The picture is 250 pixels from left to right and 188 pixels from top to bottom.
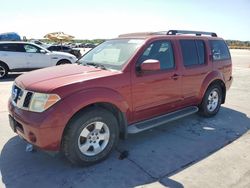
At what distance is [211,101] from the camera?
5.77 metres

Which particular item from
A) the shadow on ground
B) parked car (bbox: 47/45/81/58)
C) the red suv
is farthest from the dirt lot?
parked car (bbox: 47/45/81/58)

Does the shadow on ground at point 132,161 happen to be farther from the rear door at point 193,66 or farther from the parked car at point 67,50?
the parked car at point 67,50

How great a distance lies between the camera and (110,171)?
346cm

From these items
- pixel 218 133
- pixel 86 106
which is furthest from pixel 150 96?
pixel 218 133

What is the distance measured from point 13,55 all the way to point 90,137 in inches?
361

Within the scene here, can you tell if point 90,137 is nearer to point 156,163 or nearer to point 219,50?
point 156,163

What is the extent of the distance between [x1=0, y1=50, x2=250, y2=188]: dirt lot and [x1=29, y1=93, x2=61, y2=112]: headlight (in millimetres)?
898

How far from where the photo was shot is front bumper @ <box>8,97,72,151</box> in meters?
3.09

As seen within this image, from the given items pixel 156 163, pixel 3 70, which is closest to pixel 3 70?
pixel 3 70

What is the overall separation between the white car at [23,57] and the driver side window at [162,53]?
7.59 meters

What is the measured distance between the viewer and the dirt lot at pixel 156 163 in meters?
3.22

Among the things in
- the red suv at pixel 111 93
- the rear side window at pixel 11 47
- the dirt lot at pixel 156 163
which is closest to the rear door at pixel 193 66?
the red suv at pixel 111 93

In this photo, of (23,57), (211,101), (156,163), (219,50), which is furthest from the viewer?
(23,57)

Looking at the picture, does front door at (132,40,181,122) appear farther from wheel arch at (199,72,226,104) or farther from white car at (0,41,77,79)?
white car at (0,41,77,79)
